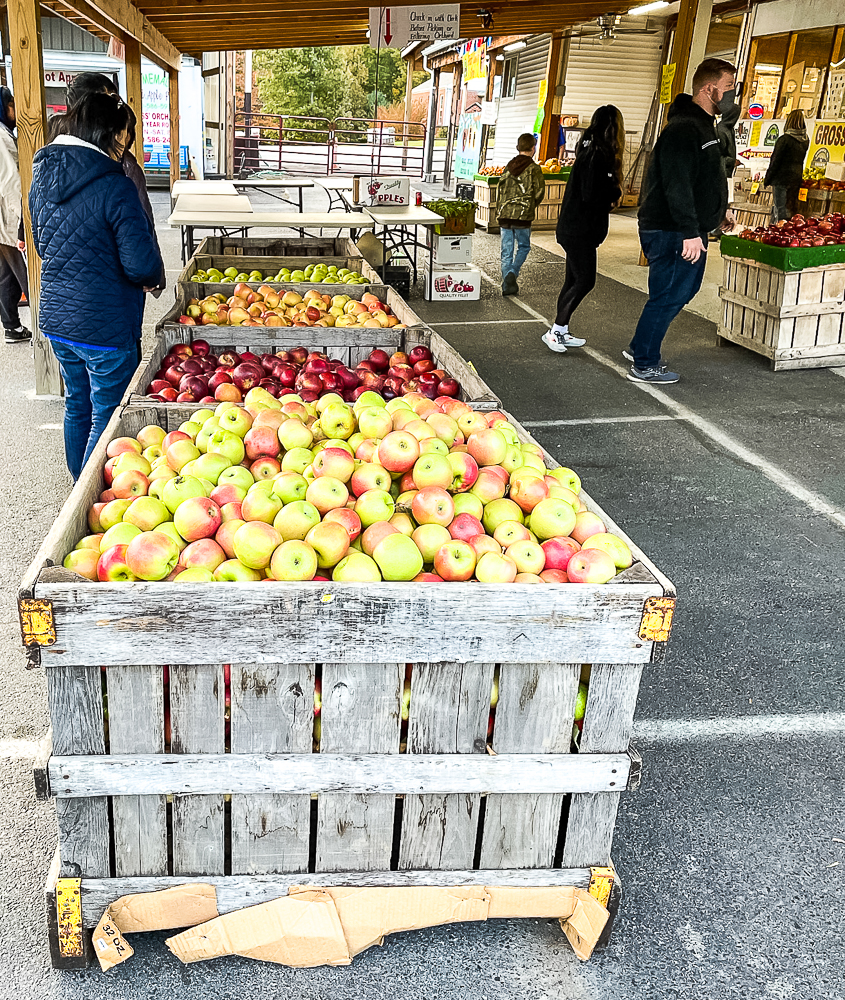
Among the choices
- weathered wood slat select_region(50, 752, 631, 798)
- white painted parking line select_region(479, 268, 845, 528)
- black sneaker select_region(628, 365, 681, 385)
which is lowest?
white painted parking line select_region(479, 268, 845, 528)

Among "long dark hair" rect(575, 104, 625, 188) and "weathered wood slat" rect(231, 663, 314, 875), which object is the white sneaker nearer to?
"long dark hair" rect(575, 104, 625, 188)

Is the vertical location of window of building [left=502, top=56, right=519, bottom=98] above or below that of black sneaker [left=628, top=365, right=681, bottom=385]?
above

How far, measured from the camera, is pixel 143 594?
187cm

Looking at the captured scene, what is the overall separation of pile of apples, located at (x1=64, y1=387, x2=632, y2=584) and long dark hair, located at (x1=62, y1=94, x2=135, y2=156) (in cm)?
185

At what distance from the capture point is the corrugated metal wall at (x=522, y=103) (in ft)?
71.7

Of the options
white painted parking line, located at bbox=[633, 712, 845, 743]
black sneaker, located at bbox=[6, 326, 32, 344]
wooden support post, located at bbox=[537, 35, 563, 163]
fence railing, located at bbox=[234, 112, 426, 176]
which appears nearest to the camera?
white painted parking line, located at bbox=[633, 712, 845, 743]

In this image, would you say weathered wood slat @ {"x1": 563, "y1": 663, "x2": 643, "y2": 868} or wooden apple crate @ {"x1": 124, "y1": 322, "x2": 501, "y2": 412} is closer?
weathered wood slat @ {"x1": 563, "y1": 663, "x2": 643, "y2": 868}

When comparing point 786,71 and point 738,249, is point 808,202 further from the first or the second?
point 738,249

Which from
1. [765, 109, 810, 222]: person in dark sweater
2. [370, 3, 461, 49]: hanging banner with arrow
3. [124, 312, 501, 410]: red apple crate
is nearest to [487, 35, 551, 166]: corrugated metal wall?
[765, 109, 810, 222]: person in dark sweater

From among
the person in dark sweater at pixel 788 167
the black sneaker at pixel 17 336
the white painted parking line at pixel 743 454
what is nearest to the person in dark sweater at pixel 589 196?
the white painted parking line at pixel 743 454

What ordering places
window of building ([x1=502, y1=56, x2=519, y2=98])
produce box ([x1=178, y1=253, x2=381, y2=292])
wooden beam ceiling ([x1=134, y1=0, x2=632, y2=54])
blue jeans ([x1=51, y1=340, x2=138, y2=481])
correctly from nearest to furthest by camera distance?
blue jeans ([x1=51, y1=340, x2=138, y2=481])
produce box ([x1=178, y1=253, x2=381, y2=292])
wooden beam ceiling ([x1=134, y1=0, x2=632, y2=54])
window of building ([x1=502, y1=56, x2=519, y2=98])

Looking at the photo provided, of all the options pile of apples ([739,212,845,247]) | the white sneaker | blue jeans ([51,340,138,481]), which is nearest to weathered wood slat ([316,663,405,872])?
blue jeans ([51,340,138,481])

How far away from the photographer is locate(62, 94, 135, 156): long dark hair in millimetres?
3896

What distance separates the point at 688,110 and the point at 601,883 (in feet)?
19.8
